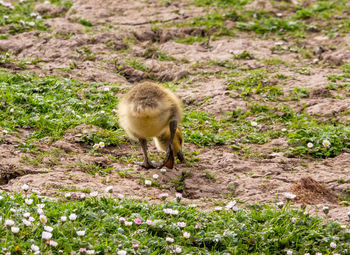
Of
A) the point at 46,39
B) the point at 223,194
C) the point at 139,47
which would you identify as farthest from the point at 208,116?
the point at 46,39

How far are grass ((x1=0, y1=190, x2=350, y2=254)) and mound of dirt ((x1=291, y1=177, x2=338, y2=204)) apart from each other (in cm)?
67

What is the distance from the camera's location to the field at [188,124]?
15.3ft

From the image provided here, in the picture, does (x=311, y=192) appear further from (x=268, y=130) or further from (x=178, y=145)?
(x=268, y=130)

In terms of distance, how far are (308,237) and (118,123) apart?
3.49m

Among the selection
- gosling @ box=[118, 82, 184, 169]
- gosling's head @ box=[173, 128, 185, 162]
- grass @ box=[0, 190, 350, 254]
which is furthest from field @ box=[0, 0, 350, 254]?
gosling @ box=[118, 82, 184, 169]

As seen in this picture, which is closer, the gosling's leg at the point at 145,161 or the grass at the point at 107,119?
the gosling's leg at the point at 145,161

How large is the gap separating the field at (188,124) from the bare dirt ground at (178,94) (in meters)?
0.03

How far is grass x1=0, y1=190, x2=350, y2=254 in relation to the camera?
14.1 feet

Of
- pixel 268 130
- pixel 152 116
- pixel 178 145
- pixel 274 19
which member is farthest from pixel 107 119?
pixel 274 19

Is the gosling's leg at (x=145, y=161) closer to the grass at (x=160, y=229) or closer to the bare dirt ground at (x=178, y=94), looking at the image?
the bare dirt ground at (x=178, y=94)

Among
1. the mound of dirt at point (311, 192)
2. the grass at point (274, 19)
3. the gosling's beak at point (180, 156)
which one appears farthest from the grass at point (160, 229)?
the grass at point (274, 19)

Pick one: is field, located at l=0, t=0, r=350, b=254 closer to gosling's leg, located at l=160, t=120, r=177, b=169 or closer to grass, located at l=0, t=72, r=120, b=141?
grass, located at l=0, t=72, r=120, b=141

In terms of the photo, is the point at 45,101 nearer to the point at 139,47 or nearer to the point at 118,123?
the point at 118,123

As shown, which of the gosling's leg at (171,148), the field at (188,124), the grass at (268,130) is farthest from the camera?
the grass at (268,130)
